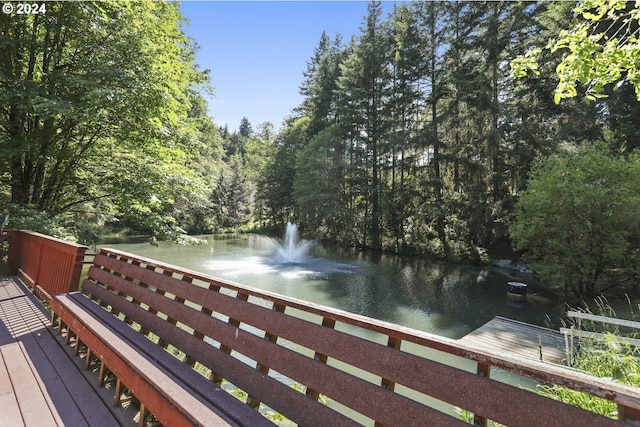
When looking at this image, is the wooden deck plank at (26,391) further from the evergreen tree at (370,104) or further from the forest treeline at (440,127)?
the evergreen tree at (370,104)

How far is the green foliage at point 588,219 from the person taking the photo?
34.1 feet

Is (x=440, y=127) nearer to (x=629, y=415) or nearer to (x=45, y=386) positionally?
(x=45, y=386)

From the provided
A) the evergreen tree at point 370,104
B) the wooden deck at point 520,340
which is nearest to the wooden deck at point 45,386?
the wooden deck at point 520,340

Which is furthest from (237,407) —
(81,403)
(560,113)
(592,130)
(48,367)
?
(560,113)

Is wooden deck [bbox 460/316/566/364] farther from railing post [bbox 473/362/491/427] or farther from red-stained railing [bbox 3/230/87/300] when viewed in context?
red-stained railing [bbox 3/230/87/300]

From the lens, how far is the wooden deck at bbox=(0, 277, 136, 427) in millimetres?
2166

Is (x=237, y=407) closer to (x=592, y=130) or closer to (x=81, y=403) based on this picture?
(x=81, y=403)

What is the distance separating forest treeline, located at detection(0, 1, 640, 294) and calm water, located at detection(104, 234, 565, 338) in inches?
133

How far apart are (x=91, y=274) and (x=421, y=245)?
2016 centimetres

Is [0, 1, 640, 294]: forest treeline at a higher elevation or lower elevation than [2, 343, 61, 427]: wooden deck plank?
higher

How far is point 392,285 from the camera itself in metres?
14.0

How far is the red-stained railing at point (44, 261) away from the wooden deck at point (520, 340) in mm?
Answer: 6877

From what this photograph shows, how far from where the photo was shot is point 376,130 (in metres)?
27.7

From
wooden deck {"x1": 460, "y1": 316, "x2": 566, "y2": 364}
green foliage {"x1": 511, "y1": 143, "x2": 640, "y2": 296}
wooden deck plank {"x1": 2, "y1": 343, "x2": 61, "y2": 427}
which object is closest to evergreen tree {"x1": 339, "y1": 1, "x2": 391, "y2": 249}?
green foliage {"x1": 511, "y1": 143, "x2": 640, "y2": 296}
